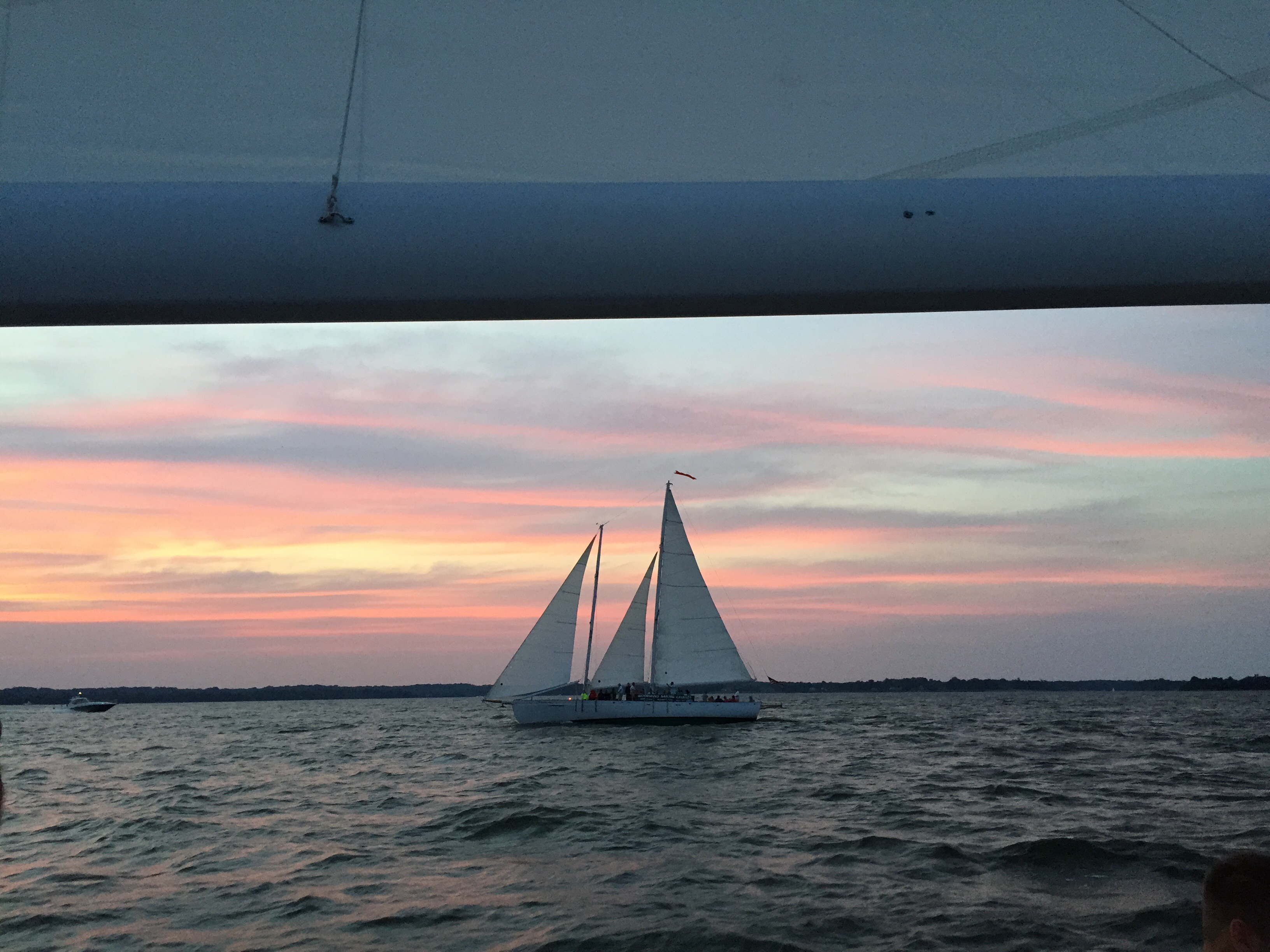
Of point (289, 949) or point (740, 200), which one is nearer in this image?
point (740, 200)

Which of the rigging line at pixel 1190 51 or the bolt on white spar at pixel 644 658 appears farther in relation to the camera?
the bolt on white spar at pixel 644 658

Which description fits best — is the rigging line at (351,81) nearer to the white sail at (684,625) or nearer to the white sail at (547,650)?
the white sail at (684,625)

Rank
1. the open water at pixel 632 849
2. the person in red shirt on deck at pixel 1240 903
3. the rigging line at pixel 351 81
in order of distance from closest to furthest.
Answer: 1. the rigging line at pixel 351 81
2. the person in red shirt on deck at pixel 1240 903
3. the open water at pixel 632 849

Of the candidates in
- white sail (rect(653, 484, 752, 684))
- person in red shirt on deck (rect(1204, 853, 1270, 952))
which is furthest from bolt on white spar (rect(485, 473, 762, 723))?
person in red shirt on deck (rect(1204, 853, 1270, 952))

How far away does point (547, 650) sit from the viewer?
4550 cm

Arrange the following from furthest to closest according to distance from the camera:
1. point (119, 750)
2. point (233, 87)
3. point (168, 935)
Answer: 1. point (119, 750)
2. point (168, 935)
3. point (233, 87)

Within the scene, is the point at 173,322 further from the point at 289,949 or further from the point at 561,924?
the point at 561,924

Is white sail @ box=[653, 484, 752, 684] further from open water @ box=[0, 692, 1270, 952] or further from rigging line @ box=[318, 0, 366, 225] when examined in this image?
rigging line @ box=[318, 0, 366, 225]

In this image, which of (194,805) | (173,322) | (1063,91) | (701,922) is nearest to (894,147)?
(1063,91)

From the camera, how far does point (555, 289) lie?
1.65 metres

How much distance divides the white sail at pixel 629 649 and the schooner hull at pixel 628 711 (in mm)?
1329

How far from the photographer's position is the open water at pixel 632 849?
9.12 meters

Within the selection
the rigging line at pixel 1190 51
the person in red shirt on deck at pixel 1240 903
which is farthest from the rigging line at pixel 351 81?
the person in red shirt on deck at pixel 1240 903

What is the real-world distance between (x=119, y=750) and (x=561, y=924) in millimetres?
35941
